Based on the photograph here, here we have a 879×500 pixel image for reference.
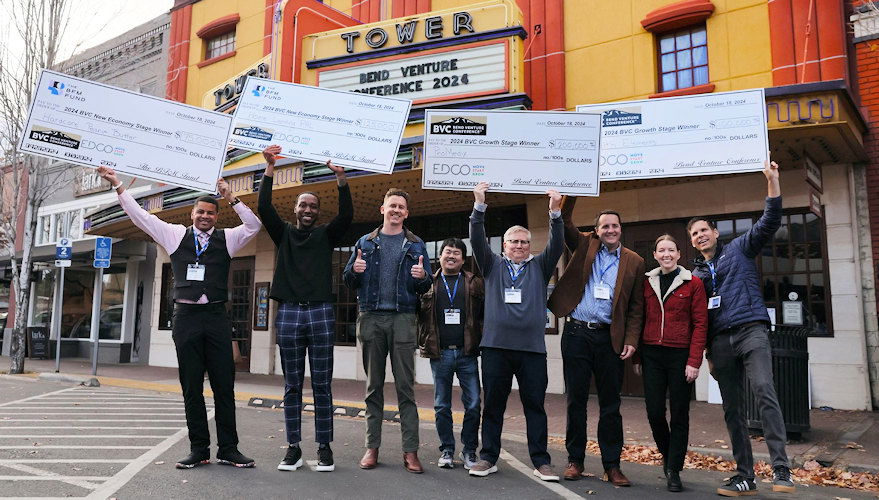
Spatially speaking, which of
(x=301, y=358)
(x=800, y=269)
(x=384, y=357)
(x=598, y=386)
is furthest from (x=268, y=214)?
(x=800, y=269)

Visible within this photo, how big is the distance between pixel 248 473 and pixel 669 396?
125 inches

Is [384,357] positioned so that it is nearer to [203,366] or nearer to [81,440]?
[203,366]

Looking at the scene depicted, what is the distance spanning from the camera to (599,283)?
15.5ft

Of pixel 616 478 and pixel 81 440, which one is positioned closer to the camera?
pixel 616 478

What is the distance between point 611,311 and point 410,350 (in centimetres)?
160

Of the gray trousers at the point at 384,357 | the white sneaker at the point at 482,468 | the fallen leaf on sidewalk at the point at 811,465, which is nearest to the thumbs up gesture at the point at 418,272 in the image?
the gray trousers at the point at 384,357

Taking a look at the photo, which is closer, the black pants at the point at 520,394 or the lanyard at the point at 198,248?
the black pants at the point at 520,394

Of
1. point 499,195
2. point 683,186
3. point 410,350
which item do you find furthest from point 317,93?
point 683,186

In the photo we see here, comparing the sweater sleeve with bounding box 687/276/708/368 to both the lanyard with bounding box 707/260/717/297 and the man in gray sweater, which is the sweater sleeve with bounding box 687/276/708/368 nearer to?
the lanyard with bounding box 707/260/717/297

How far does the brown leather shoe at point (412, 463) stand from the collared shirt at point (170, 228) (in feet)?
6.46

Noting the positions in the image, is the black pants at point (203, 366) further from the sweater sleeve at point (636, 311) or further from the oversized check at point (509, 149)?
the sweater sleeve at point (636, 311)

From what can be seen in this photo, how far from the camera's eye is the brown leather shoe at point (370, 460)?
4739 millimetres

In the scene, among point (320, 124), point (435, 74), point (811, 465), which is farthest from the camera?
point (435, 74)

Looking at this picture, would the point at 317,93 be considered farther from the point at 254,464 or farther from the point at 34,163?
the point at 34,163
